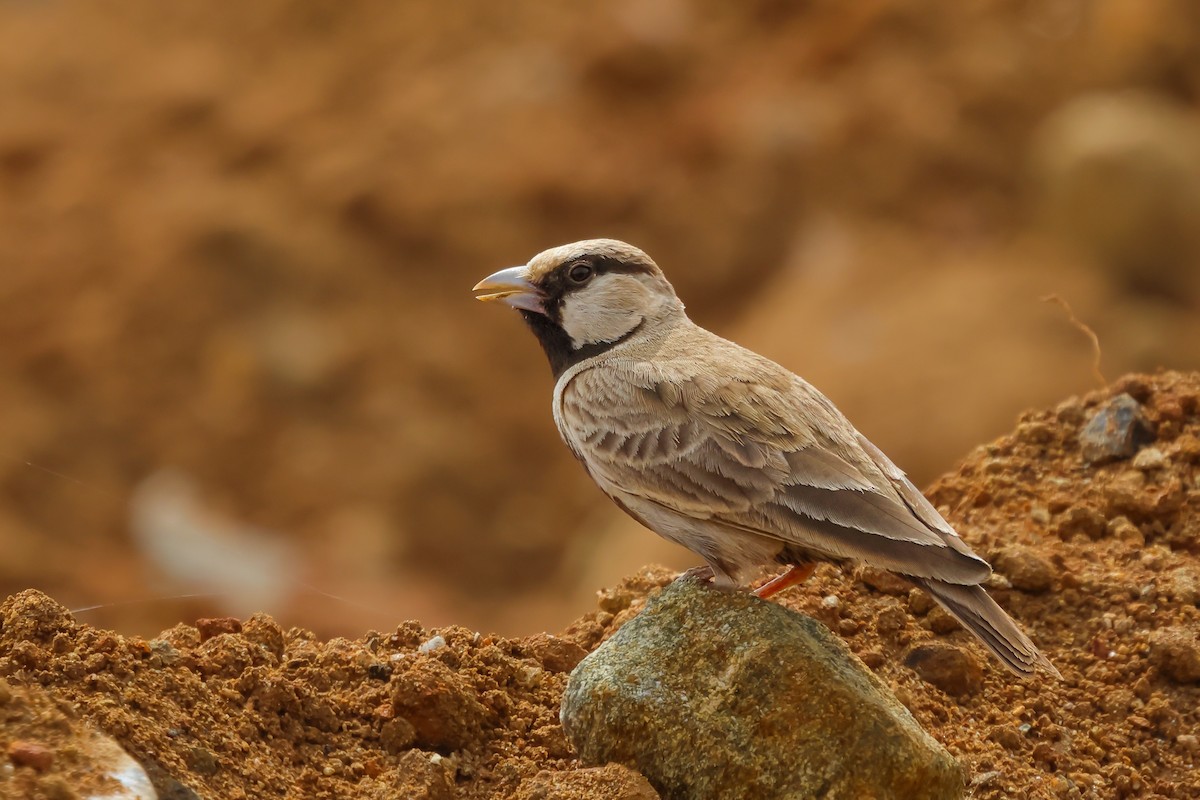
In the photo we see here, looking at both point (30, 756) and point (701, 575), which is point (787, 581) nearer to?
point (701, 575)

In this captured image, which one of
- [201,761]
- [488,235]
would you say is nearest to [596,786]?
[201,761]

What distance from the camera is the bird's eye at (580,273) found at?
650 cm

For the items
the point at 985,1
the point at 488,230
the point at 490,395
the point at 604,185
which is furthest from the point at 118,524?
the point at 985,1

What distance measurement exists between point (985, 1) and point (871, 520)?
17.6m

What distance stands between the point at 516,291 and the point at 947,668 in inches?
96.2

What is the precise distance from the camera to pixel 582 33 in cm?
2123

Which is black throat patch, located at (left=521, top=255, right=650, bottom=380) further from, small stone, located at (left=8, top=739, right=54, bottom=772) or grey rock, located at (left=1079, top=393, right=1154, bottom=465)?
small stone, located at (left=8, top=739, right=54, bottom=772)

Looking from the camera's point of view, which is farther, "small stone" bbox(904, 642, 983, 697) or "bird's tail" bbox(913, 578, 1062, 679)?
"small stone" bbox(904, 642, 983, 697)

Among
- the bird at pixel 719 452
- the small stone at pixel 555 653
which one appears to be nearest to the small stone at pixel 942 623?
the bird at pixel 719 452

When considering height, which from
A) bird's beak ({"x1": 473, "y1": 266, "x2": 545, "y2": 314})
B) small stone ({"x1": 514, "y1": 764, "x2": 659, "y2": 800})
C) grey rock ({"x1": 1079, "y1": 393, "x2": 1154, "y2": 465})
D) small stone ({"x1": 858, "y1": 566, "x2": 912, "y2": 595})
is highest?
bird's beak ({"x1": 473, "y1": 266, "x2": 545, "y2": 314})

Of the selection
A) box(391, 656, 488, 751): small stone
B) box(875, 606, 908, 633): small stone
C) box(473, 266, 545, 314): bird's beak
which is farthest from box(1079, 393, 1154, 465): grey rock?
box(391, 656, 488, 751): small stone

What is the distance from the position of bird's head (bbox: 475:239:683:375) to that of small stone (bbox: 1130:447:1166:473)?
255cm

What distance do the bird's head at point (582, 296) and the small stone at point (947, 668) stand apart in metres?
1.84

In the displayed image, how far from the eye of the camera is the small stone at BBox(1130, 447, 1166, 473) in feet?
23.5
